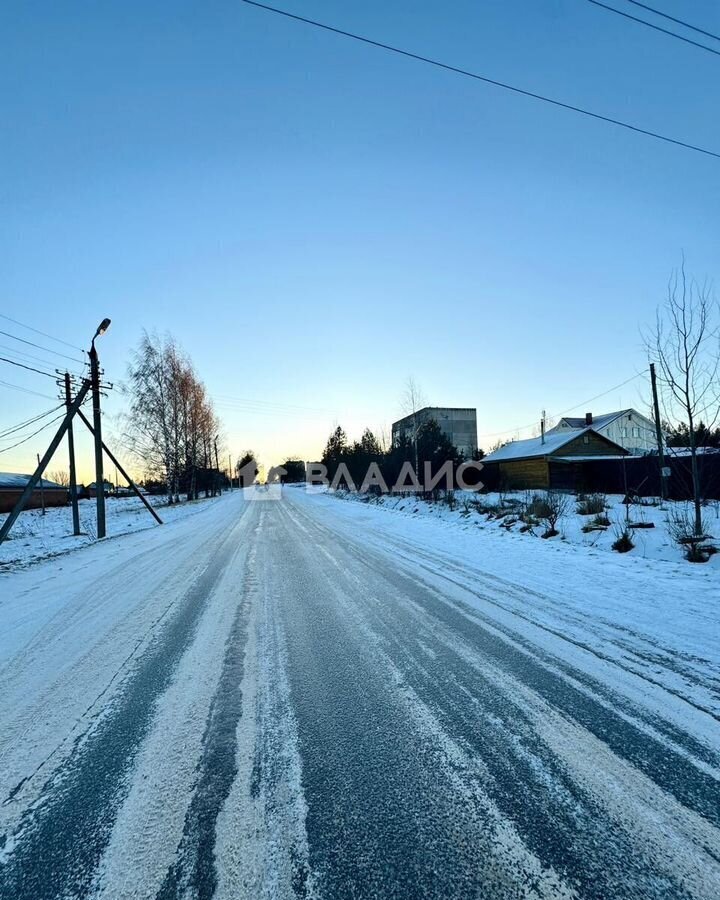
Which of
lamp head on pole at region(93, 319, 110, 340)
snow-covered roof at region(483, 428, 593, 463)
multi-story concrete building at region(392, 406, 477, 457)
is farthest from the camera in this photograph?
multi-story concrete building at region(392, 406, 477, 457)

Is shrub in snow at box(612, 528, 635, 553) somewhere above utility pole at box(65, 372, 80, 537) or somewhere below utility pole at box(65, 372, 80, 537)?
below

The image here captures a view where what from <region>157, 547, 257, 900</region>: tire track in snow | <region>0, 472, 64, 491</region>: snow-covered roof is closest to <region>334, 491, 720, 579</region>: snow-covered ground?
<region>157, 547, 257, 900</region>: tire track in snow

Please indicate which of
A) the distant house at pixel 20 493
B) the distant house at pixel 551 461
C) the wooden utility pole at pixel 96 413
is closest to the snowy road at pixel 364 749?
the wooden utility pole at pixel 96 413

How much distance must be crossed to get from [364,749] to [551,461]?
27.8 metres

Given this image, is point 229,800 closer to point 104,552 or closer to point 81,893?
point 81,893

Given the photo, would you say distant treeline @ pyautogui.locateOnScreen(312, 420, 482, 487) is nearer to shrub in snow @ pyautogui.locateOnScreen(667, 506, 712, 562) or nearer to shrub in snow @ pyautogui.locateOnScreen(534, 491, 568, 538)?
shrub in snow @ pyautogui.locateOnScreen(534, 491, 568, 538)

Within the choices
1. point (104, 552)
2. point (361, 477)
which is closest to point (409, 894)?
A: point (104, 552)

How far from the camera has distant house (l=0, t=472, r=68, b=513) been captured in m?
35.6

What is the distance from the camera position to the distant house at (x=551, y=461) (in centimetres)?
2698

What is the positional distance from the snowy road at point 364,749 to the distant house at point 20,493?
35014 millimetres

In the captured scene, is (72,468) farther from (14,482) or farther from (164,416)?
(14,482)

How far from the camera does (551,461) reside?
89.7ft

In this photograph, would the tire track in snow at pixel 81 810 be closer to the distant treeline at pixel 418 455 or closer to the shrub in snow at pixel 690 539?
the shrub in snow at pixel 690 539

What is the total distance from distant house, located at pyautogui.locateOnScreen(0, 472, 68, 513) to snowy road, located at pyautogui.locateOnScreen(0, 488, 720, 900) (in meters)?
35.0
